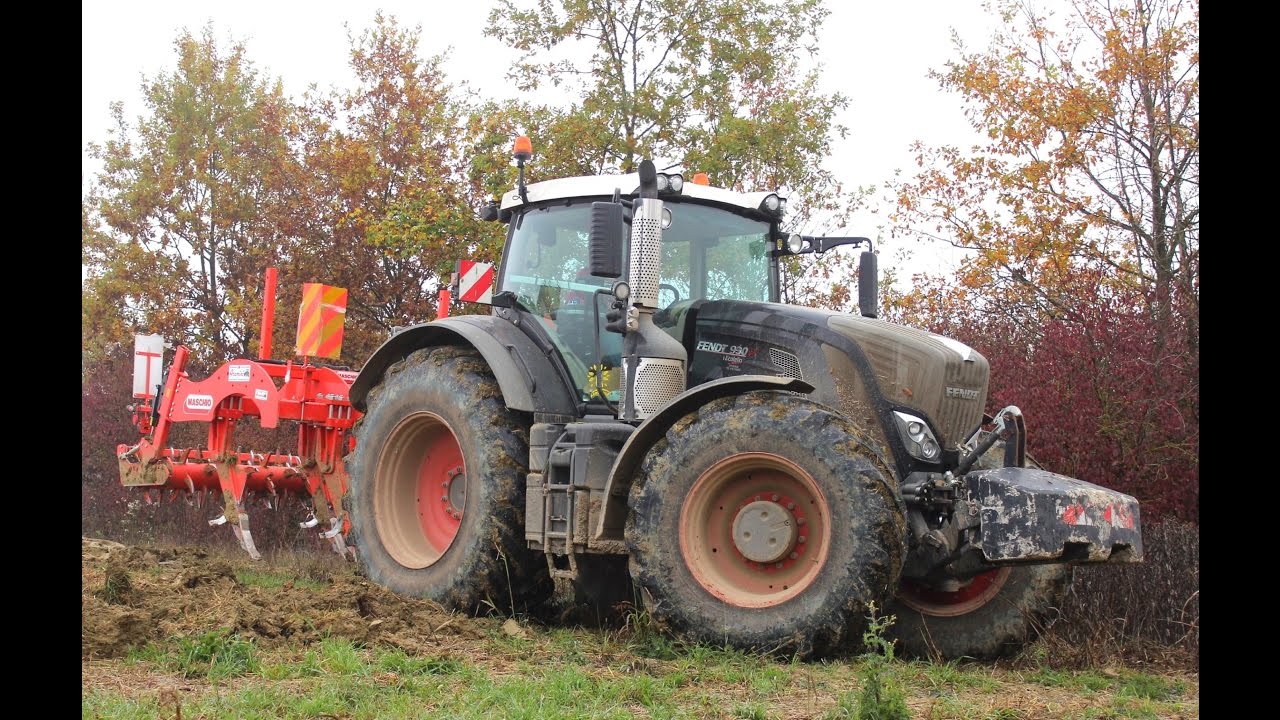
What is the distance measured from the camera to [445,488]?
24.9 ft

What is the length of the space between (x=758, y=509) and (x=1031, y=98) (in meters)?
8.51

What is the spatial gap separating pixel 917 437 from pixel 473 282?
11.1 ft

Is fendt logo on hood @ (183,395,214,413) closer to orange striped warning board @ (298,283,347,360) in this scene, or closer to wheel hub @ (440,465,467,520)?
orange striped warning board @ (298,283,347,360)

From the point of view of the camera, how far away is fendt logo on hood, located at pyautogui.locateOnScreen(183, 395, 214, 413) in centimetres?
936

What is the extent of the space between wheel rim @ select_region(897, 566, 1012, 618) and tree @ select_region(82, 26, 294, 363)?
12495 mm

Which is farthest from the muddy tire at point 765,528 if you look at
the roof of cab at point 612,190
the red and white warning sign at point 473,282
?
the red and white warning sign at point 473,282

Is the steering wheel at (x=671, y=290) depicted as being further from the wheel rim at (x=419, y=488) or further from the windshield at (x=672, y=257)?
the wheel rim at (x=419, y=488)

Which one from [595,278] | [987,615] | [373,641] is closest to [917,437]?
[987,615]

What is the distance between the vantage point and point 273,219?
16641 mm

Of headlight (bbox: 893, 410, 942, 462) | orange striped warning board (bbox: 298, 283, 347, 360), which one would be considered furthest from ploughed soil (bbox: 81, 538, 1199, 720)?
orange striped warning board (bbox: 298, 283, 347, 360)

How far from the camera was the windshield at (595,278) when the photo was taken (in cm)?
699

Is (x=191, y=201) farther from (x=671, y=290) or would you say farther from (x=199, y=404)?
(x=671, y=290)
